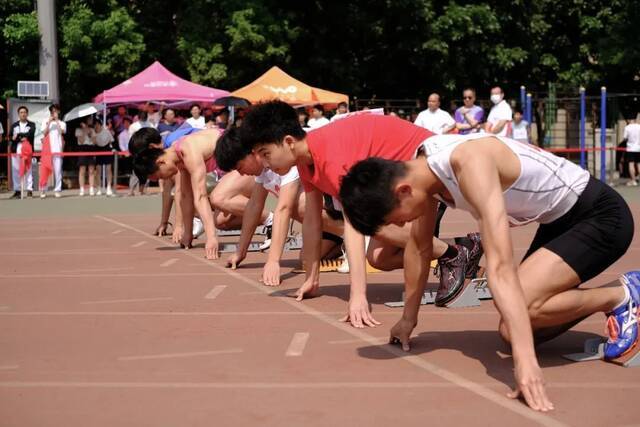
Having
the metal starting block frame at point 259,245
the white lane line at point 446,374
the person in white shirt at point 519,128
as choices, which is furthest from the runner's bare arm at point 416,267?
the person in white shirt at point 519,128

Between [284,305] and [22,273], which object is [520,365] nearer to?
[284,305]

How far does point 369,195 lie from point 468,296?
125 inches

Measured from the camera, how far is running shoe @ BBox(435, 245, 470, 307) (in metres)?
8.01

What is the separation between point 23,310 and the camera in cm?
832

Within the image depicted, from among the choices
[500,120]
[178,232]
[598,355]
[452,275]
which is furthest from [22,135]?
[598,355]

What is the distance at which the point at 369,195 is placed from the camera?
17.1 feet

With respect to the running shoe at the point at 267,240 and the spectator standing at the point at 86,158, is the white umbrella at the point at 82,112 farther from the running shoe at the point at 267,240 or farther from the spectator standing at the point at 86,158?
the running shoe at the point at 267,240

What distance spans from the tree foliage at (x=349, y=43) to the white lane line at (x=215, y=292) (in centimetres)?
2174

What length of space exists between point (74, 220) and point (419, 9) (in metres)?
18.7

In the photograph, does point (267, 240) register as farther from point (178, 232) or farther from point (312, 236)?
point (312, 236)

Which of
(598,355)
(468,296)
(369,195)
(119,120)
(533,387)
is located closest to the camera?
(533,387)

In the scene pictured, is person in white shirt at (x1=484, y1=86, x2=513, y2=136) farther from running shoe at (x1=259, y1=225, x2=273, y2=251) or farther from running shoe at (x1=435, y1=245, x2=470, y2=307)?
running shoe at (x1=435, y1=245, x2=470, y2=307)

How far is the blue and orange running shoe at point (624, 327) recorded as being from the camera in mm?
5922

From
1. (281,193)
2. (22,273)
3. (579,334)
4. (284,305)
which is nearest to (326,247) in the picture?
(281,193)
